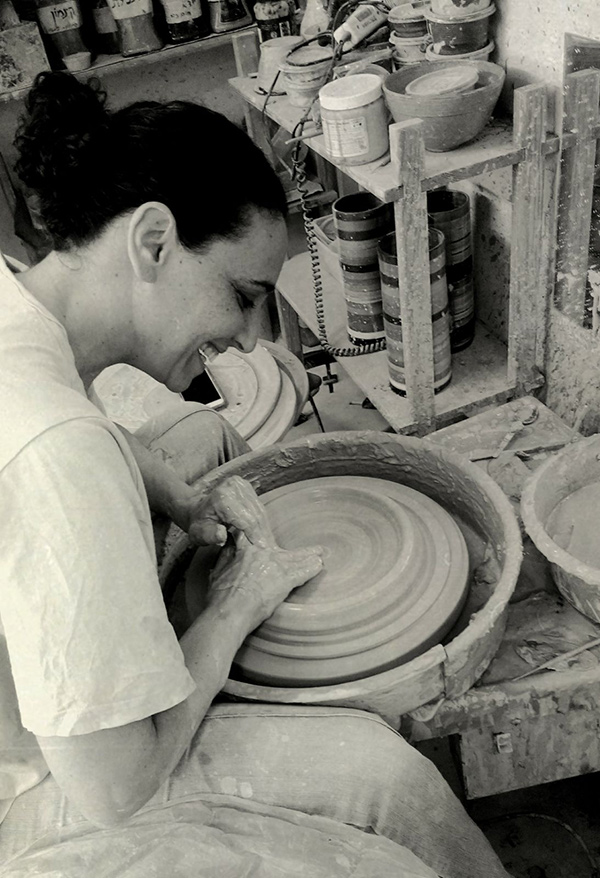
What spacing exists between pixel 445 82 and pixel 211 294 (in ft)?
3.35

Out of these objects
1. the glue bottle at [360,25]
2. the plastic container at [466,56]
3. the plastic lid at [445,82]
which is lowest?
the plastic lid at [445,82]

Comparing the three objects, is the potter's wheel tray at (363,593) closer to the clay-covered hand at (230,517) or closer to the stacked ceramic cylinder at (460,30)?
the clay-covered hand at (230,517)

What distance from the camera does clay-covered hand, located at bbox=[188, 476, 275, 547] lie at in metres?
1.62

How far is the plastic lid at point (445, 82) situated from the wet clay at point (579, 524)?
101 centimetres

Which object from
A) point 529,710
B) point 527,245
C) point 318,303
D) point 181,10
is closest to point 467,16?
point 527,245

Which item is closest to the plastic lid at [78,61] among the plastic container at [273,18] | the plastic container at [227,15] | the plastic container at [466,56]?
the plastic container at [227,15]

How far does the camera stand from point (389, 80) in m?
2.02

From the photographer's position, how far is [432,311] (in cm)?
226

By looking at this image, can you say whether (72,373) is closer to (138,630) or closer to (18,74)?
(138,630)

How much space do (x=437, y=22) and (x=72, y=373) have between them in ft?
4.94

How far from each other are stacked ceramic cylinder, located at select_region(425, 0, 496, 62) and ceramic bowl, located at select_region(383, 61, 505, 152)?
0.11 meters

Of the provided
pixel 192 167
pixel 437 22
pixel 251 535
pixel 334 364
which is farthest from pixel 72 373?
pixel 334 364

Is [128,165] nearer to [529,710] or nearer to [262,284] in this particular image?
[262,284]

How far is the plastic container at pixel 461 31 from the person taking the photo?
6.68 feet
